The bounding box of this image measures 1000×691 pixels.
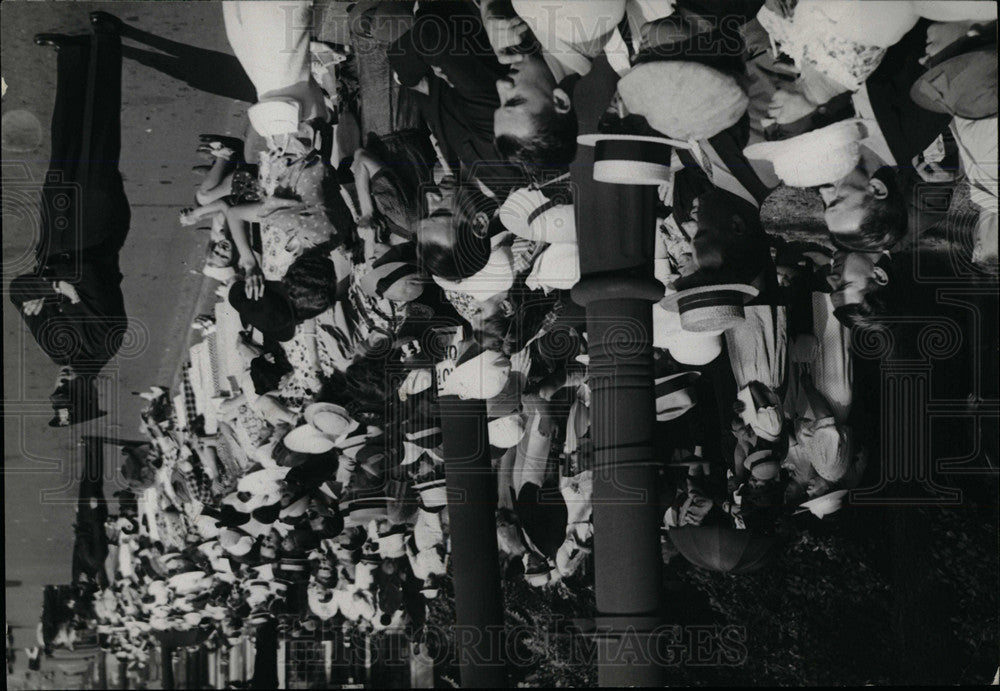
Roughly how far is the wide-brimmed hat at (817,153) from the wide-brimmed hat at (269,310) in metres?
1.40

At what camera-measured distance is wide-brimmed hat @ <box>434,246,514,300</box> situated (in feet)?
9.33

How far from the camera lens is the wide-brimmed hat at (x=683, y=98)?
2609 millimetres

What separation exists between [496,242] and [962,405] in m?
1.38

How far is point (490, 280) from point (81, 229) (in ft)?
4.00

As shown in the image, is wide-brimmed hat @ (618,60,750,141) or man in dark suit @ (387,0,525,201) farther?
man in dark suit @ (387,0,525,201)

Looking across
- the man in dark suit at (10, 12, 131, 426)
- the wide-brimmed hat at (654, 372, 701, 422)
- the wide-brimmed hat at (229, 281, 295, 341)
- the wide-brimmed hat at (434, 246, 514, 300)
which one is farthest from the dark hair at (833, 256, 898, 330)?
the man in dark suit at (10, 12, 131, 426)

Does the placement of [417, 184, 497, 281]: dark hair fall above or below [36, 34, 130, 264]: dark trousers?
below

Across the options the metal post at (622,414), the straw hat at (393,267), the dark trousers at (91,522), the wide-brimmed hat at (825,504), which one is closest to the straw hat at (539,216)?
the metal post at (622,414)

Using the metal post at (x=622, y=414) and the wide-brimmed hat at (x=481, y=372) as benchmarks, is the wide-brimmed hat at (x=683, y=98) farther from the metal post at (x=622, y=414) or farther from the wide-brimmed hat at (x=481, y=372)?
the wide-brimmed hat at (x=481, y=372)

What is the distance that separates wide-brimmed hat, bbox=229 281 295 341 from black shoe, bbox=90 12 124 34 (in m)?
0.80

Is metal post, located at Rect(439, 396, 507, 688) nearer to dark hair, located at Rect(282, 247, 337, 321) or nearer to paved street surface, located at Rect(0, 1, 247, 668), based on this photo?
dark hair, located at Rect(282, 247, 337, 321)

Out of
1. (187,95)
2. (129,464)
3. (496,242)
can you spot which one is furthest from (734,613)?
(187,95)

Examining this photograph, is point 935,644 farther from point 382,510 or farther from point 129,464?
point 129,464

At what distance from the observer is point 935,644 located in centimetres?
281
